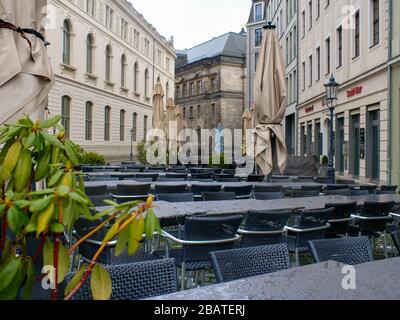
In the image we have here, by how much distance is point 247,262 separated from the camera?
2.88 metres

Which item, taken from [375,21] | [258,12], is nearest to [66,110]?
[375,21]

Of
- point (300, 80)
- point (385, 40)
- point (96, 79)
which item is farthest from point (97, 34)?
point (385, 40)

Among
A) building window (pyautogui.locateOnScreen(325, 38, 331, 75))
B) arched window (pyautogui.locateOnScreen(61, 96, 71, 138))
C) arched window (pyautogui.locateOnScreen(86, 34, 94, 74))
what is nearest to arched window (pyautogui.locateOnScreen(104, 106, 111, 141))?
arched window (pyautogui.locateOnScreen(86, 34, 94, 74))

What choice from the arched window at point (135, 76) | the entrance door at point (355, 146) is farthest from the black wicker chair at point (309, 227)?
the arched window at point (135, 76)

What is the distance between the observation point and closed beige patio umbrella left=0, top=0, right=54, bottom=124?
385 centimetres

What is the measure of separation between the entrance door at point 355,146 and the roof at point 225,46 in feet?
154

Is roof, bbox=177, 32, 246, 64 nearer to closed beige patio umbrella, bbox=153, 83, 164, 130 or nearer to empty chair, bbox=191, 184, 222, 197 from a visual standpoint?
closed beige patio umbrella, bbox=153, 83, 164, 130

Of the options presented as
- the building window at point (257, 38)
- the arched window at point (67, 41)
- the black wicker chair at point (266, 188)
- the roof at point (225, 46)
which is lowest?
the black wicker chair at point (266, 188)

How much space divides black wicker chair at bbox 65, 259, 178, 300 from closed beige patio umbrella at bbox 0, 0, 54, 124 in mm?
2103

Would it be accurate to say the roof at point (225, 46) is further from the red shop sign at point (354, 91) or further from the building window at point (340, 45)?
the red shop sign at point (354, 91)

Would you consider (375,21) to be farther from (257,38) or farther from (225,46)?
(225,46)

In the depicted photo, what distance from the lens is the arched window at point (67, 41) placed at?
28.3 meters

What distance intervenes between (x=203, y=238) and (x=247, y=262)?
49.1 inches
